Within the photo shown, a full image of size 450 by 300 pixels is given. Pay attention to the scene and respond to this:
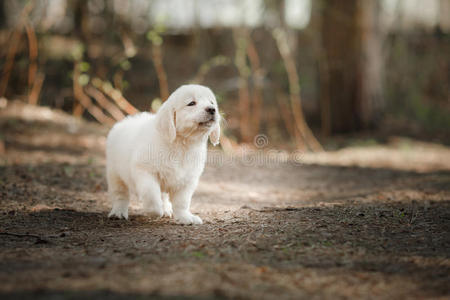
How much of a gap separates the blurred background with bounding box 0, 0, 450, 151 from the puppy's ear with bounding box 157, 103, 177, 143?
333cm

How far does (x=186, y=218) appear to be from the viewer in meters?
4.69

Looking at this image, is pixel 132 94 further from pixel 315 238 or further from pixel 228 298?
pixel 228 298

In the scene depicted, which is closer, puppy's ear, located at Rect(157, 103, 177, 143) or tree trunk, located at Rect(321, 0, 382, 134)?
puppy's ear, located at Rect(157, 103, 177, 143)

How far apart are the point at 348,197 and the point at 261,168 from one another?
2.89 m

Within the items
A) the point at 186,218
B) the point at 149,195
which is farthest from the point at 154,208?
the point at 186,218

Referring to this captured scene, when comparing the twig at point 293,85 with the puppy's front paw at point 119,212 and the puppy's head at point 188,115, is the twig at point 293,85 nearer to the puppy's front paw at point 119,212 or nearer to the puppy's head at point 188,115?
the puppy's head at point 188,115

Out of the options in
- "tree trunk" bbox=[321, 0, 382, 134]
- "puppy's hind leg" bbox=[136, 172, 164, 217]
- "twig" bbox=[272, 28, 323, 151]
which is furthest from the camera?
"tree trunk" bbox=[321, 0, 382, 134]

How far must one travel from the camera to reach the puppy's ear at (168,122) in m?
4.54

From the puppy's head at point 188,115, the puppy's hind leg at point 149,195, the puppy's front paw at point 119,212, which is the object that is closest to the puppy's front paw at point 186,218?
the puppy's hind leg at point 149,195

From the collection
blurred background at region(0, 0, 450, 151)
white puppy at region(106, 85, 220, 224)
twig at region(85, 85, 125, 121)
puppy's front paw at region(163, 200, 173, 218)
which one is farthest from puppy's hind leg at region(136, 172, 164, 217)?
twig at region(85, 85, 125, 121)

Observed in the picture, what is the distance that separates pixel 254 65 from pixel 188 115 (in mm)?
6450

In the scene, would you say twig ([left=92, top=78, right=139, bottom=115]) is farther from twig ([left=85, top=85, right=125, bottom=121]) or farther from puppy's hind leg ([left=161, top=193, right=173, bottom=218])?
puppy's hind leg ([left=161, top=193, right=173, bottom=218])

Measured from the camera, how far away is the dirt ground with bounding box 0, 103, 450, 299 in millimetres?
2736

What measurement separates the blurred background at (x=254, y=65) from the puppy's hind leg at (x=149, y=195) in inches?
143
